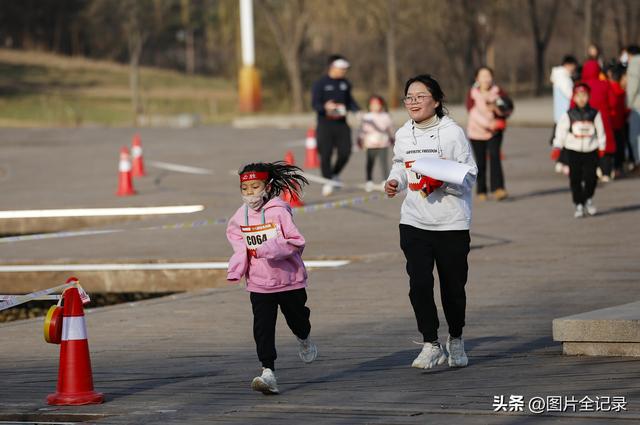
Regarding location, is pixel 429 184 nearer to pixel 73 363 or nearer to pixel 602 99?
pixel 73 363

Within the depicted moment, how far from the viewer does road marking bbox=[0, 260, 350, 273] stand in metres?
14.0

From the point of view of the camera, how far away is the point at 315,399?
299 inches

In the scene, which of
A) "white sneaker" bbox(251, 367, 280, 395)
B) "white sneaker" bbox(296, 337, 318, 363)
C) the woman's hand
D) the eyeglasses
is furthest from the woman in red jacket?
"white sneaker" bbox(251, 367, 280, 395)

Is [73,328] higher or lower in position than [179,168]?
lower

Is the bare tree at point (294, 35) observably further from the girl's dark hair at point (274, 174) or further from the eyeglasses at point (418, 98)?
the girl's dark hair at point (274, 174)

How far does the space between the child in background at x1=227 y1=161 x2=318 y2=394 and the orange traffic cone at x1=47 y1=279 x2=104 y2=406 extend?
2.99ft

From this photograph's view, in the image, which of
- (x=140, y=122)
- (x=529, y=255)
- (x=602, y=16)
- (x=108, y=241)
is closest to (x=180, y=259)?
(x=108, y=241)

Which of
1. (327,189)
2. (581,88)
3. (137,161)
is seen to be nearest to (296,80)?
(137,161)

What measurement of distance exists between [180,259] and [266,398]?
22.7ft

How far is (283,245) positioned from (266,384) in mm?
827

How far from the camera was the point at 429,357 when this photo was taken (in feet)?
27.5

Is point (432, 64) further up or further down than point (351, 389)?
further up

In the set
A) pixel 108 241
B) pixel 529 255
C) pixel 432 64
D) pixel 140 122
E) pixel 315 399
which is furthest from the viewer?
pixel 432 64

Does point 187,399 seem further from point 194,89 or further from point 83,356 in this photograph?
point 194,89
